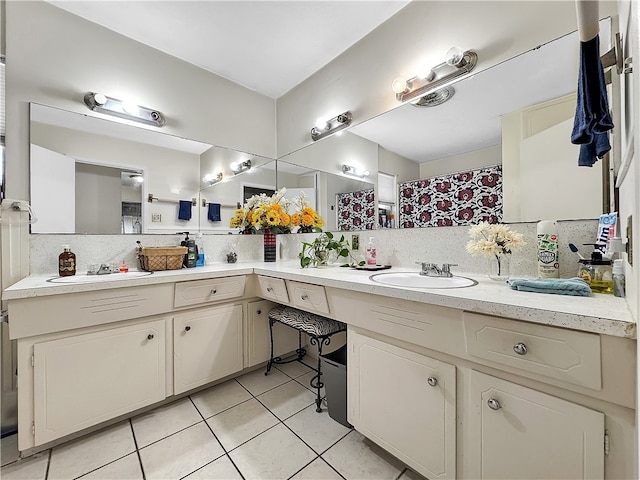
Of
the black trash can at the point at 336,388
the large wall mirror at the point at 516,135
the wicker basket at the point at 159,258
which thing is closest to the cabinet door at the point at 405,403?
the black trash can at the point at 336,388

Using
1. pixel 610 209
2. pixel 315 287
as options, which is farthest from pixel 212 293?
pixel 610 209

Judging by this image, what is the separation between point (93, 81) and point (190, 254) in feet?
4.24

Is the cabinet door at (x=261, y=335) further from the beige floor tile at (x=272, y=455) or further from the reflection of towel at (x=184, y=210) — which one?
the reflection of towel at (x=184, y=210)

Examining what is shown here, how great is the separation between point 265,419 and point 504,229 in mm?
1636

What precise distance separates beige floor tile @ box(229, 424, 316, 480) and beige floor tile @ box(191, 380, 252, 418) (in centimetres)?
38

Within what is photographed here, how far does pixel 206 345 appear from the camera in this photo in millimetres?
1776

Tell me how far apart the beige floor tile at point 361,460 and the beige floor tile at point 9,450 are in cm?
152

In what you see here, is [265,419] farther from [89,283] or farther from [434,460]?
[89,283]

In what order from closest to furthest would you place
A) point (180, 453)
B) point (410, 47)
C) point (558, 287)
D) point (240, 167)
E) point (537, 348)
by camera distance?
point (537, 348)
point (558, 287)
point (180, 453)
point (410, 47)
point (240, 167)

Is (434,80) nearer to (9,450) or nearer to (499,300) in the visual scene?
(499,300)

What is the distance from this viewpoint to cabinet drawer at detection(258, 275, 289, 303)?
169cm

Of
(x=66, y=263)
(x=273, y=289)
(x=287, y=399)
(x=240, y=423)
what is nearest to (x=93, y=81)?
(x=66, y=263)

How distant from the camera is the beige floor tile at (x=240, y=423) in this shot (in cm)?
144

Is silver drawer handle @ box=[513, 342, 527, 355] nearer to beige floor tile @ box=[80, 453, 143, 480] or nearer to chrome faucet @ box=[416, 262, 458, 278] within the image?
chrome faucet @ box=[416, 262, 458, 278]
